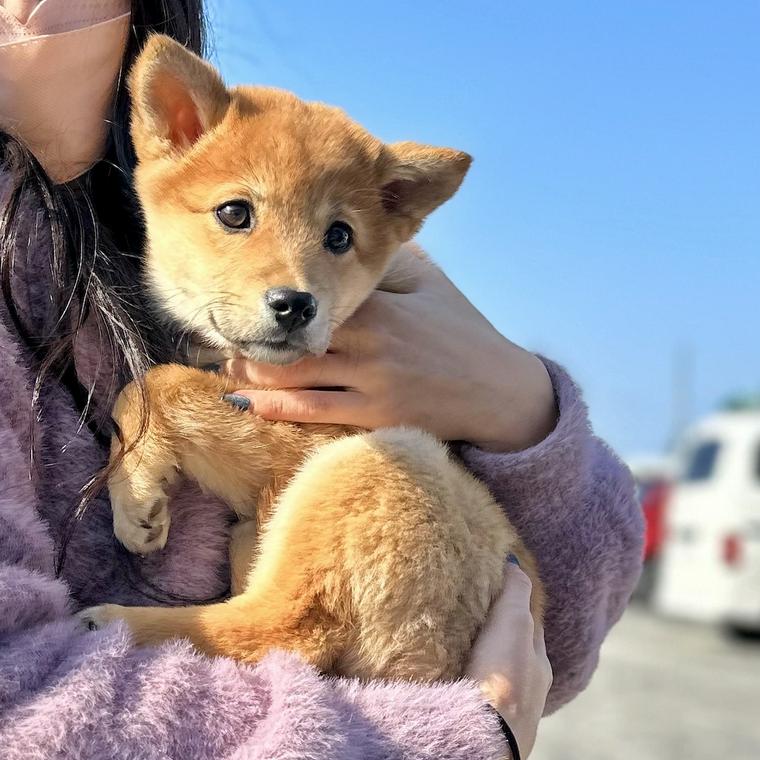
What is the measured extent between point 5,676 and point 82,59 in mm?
1241

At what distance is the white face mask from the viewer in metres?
1.89

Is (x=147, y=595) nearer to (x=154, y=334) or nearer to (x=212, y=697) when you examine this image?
(x=212, y=697)

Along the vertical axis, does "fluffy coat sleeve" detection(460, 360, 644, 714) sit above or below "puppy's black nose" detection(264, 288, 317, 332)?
below

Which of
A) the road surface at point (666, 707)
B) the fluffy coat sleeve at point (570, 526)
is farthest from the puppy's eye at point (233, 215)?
the road surface at point (666, 707)

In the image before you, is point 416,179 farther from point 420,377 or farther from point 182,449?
point 182,449

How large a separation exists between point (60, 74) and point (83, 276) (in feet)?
1.37

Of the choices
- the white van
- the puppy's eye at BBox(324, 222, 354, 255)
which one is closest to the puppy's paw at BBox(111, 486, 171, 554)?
the puppy's eye at BBox(324, 222, 354, 255)

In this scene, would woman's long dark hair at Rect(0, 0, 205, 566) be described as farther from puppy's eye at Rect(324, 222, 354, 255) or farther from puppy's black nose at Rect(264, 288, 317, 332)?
puppy's eye at Rect(324, 222, 354, 255)

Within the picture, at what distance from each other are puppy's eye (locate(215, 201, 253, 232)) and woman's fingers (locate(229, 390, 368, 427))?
372 mm

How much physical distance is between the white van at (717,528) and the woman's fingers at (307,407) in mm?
9356

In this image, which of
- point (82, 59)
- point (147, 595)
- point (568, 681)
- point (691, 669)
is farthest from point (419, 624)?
point (691, 669)

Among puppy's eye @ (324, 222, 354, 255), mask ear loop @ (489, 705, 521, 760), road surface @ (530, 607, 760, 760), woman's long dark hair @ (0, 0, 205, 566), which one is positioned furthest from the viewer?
road surface @ (530, 607, 760, 760)

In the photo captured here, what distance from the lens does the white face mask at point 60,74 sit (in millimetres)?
1890

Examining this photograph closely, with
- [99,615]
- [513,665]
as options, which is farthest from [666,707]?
[99,615]
